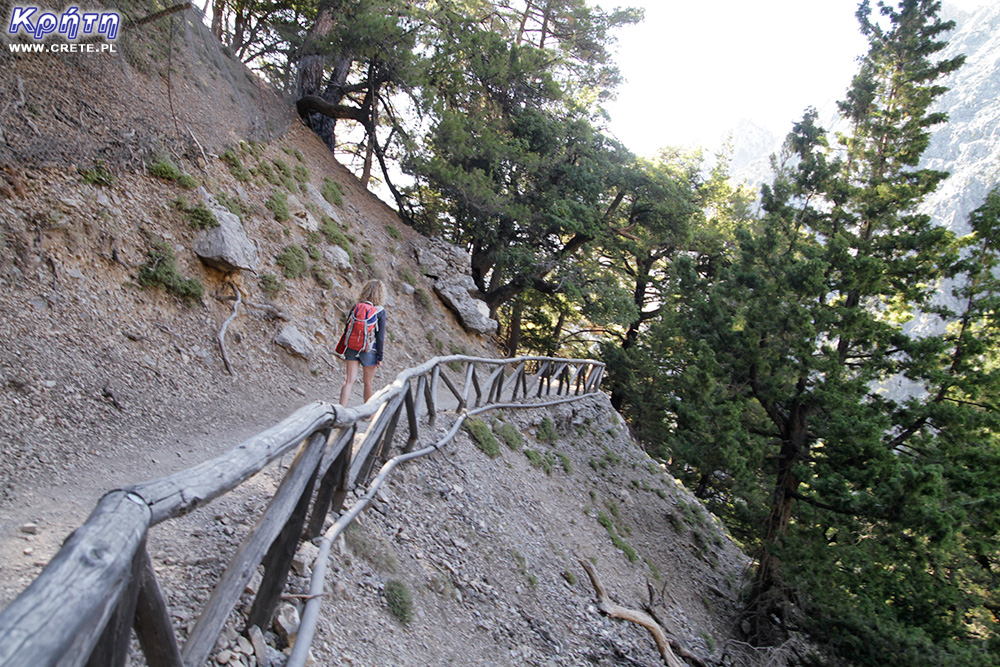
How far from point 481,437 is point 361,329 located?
2.99 meters

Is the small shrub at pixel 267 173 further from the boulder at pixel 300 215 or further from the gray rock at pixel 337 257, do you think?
the gray rock at pixel 337 257

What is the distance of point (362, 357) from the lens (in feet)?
20.5

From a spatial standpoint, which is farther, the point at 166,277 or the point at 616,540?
the point at 616,540

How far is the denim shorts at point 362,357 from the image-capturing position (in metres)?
6.20

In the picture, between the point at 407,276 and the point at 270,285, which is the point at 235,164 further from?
the point at 407,276

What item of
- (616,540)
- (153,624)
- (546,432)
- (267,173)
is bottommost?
(616,540)

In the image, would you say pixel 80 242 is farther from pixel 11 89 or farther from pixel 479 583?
pixel 479 583

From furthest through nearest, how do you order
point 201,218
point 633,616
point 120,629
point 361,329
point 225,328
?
point 201,218 → point 225,328 → point 633,616 → point 361,329 → point 120,629

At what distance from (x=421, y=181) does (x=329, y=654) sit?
44.9 ft

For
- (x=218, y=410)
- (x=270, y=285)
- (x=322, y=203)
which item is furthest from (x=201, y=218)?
(x=322, y=203)

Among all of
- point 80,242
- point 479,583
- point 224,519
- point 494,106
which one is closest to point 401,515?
point 479,583

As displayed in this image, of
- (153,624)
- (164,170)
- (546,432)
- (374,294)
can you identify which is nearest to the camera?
(153,624)

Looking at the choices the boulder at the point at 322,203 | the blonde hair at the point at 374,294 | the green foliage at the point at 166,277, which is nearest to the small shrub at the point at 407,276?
the boulder at the point at 322,203

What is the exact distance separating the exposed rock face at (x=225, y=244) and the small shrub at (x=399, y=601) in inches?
220
